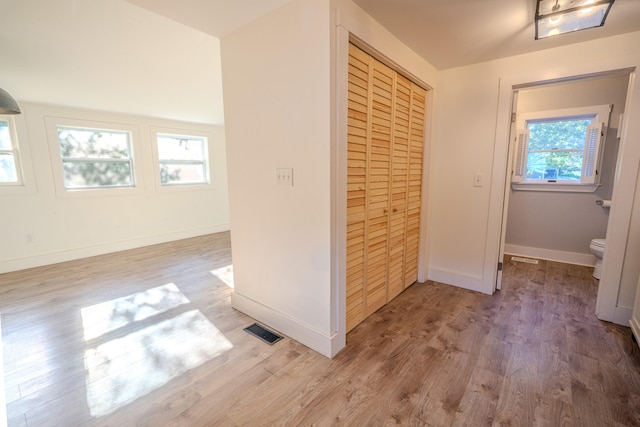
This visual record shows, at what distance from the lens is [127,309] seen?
98.7 inches

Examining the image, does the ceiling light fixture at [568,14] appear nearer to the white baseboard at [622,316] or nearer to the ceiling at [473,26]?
the ceiling at [473,26]

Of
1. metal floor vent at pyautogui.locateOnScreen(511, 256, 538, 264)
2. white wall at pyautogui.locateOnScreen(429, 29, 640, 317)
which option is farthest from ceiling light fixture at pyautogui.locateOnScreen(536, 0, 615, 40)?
metal floor vent at pyautogui.locateOnScreen(511, 256, 538, 264)

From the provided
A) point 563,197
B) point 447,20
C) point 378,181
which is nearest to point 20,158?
point 378,181

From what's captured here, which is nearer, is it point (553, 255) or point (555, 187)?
point (555, 187)

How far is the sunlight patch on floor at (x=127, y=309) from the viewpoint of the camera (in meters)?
2.23

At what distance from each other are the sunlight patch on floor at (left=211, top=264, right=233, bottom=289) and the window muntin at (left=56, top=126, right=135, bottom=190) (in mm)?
2443

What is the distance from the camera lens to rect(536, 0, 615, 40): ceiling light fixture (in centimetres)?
155

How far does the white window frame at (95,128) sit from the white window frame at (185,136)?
0.82ft

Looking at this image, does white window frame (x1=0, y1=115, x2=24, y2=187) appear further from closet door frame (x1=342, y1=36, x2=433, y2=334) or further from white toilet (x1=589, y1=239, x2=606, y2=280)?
white toilet (x1=589, y1=239, x2=606, y2=280)

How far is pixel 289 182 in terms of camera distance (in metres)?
1.84

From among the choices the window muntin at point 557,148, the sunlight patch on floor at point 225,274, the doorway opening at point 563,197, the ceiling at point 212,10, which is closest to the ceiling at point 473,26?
the ceiling at point 212,10

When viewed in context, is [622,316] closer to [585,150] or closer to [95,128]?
[585,150]

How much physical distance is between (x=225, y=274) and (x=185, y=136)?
320cm

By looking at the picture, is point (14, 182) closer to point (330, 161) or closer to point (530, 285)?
point (330, 161)
